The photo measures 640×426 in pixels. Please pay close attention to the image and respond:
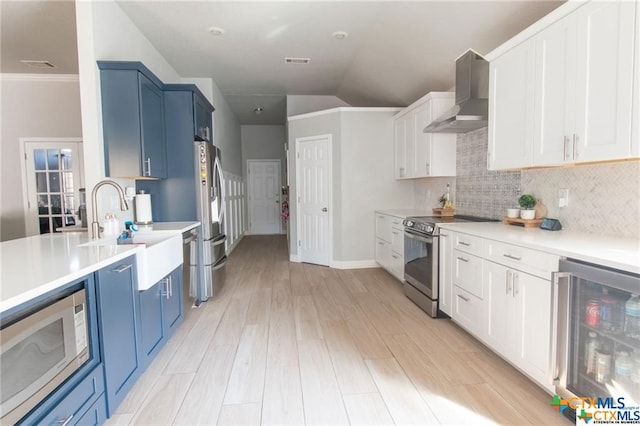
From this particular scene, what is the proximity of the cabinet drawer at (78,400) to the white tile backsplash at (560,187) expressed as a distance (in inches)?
120

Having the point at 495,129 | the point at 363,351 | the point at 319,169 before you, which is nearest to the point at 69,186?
the point at 319,169

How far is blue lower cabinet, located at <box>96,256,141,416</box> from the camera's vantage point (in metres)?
1.62

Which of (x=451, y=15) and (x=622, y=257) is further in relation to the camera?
(x=451, y=15)

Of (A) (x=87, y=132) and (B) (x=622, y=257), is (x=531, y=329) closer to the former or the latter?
(B) (x=622, y=257)

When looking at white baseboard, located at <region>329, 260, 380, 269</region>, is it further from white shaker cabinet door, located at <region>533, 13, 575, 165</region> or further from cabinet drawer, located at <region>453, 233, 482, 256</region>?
white shaker cabinet door, located at <region>533, 13, 575, 165</region>

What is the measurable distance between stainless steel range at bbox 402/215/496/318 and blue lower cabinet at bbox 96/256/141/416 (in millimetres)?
2469

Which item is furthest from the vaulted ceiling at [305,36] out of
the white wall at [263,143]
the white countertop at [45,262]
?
the white wall at [263,143]

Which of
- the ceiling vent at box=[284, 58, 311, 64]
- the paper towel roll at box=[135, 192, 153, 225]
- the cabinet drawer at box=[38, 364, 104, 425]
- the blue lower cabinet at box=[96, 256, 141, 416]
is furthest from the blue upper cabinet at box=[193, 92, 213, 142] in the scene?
the cabinet drawer at box=[38, 364, 104, 425]

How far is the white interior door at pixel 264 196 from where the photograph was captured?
29.3 feet

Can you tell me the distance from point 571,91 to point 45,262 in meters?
3.03

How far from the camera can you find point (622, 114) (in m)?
1.57

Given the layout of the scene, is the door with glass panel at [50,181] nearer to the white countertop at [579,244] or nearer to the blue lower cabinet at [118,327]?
the blue lower cabinet at [118,327]

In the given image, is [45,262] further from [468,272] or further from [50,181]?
[50,181]

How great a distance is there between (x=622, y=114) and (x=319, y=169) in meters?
3.81
